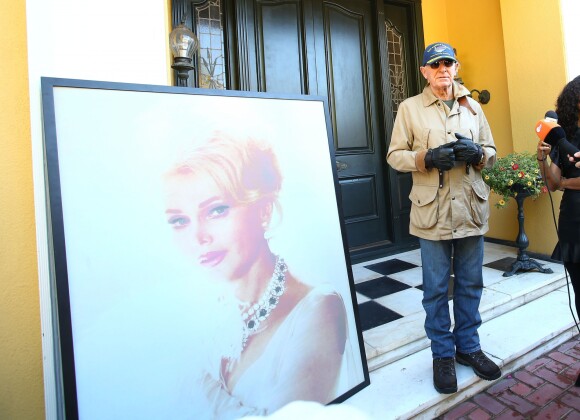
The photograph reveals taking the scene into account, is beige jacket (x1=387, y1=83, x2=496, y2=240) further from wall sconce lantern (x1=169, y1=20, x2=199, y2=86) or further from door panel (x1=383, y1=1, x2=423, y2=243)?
door panel (x1=383, y1=1, x2=423, y2=243)

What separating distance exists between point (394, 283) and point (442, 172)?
5.14 ft

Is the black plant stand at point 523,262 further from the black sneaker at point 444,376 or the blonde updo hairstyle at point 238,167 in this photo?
the blonde updo hairstyle at point 238,167

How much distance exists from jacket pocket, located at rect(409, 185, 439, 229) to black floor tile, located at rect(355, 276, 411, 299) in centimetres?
118

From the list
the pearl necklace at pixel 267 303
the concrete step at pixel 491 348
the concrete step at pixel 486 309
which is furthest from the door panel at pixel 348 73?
the pearl necklace at pixel 267 303

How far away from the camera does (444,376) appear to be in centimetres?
167

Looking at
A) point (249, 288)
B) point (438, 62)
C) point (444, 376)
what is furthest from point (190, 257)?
point (438, 62)

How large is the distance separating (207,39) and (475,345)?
3.07 metres

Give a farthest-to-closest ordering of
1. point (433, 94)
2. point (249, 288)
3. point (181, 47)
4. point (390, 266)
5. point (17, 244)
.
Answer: point (390, 266) < point (181, 47) < point (433, 94) < point (17, 244) < point (249, 288)

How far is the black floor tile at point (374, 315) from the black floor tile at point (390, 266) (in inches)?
30.8

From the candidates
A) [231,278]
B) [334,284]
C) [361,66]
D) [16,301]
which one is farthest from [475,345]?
[361,66]

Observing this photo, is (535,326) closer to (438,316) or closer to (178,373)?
(438,316)

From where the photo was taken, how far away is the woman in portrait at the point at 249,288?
1198 mm

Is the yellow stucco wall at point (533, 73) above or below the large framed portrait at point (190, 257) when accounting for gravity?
above

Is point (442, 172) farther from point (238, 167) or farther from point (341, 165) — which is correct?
point (341, 165)
